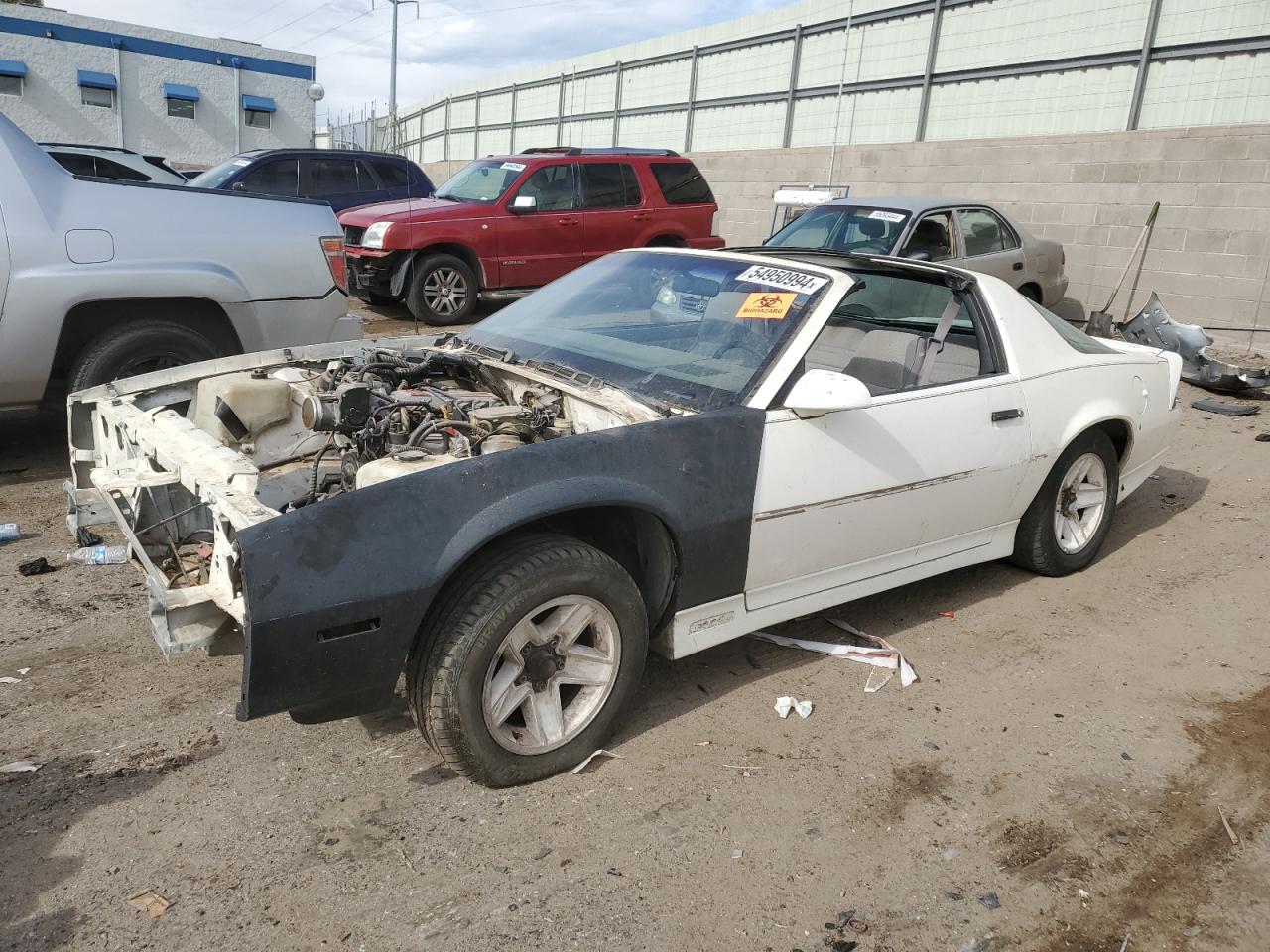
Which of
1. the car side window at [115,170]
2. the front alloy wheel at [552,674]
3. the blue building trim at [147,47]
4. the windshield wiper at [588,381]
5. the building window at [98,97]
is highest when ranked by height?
the blue building trim at [147,47]

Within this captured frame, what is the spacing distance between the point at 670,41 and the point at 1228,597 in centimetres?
1762

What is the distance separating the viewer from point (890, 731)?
3375 millimetres

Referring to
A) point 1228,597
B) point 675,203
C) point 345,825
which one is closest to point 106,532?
point 345,825

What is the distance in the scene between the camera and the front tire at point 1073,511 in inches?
177

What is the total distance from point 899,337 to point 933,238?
4.90 metres

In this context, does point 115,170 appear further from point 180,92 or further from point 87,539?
point 180,92

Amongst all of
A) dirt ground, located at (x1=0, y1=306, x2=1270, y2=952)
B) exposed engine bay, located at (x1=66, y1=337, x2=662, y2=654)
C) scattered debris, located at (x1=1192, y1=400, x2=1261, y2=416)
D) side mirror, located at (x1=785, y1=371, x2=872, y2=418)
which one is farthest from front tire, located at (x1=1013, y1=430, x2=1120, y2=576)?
scattered debris, located at (x1=1192, y1=400, x2=1261, y2=416)

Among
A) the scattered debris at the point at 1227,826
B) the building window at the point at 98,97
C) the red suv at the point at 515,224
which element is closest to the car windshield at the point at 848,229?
the red suv at the point at 515,224

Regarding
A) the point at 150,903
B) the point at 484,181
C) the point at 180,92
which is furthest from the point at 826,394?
the point at 180,92

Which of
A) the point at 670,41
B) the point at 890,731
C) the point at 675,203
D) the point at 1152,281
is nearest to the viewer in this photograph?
the point at 890,731

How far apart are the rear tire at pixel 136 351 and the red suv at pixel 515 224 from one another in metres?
4.96

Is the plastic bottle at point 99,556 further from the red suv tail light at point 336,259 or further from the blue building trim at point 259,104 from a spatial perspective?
the blue building trim at point 259,104

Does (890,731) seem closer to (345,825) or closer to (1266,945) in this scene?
(1266,945)

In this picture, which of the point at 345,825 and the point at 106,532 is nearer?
the point at 345,825
